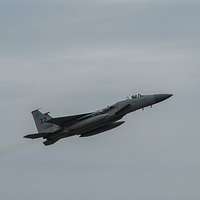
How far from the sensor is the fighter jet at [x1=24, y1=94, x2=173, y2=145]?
8331 centimetres

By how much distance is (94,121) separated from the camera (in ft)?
272

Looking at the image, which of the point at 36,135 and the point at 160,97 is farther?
the point at 160,97

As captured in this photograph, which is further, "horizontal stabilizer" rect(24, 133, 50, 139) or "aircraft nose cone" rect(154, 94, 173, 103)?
"aircraft nose cone" rect(154, 94, 173, 103)

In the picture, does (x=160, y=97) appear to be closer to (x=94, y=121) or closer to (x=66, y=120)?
(x=94, y=121)

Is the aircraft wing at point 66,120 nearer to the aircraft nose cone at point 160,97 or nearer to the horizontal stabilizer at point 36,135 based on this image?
the horizontal stabilizer at point 36,135

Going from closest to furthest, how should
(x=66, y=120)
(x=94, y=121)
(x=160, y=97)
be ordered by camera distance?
(x=94, y=121)
(x=66, y=120)
(x=160, y=97)

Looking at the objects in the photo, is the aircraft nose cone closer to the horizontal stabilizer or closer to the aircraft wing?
the aircraft wing

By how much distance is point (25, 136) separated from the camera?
3223 inches

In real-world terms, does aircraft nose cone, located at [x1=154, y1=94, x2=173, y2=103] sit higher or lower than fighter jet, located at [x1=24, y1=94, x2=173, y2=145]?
higher

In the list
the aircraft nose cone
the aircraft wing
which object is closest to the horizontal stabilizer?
the aircraft wing

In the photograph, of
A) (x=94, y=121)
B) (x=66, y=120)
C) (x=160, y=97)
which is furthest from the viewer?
(x=160, y=97)

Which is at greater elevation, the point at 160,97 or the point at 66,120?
the point at 160,97

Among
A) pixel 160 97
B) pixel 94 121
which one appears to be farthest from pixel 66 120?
pixel 160 97

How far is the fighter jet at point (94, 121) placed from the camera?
83.3m
